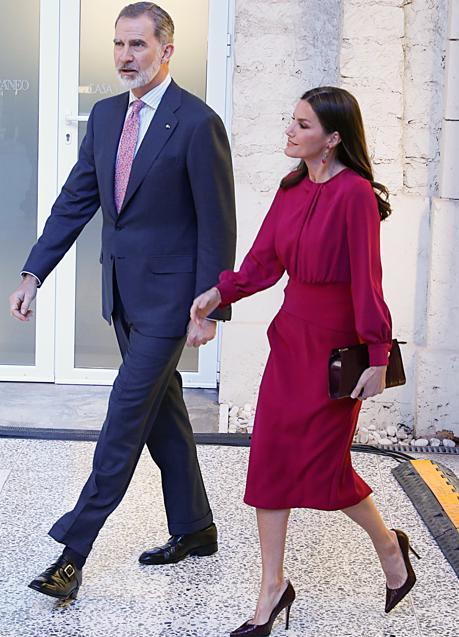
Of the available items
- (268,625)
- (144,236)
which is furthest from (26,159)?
(268,625)

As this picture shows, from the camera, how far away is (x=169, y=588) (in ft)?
12.6

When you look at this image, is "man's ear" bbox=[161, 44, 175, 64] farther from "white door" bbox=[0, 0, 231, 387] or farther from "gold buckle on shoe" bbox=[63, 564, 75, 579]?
"white door" bbox=[0, 0, 231, 387]

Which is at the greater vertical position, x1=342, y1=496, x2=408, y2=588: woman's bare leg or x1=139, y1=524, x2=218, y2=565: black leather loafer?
x1=342, y1=496, x2=408, y2=588: woman's bare leg

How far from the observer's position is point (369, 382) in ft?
11.1

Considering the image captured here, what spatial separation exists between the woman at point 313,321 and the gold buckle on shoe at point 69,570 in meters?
0.57

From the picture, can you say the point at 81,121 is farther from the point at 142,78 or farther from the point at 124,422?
the point at 124,422

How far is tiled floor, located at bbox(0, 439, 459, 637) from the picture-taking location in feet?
11.7

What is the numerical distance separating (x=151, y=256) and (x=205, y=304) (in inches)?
15.1

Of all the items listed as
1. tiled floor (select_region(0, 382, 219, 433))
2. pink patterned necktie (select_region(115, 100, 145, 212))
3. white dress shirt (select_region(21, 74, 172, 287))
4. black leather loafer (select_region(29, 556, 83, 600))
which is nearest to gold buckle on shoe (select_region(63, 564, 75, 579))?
black leather loafer (select_region(29, 556, 83, 600))

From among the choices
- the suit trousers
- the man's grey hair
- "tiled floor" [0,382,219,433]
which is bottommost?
"tiled floor" [0,382,219,433]

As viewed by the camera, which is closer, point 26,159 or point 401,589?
point 401,589

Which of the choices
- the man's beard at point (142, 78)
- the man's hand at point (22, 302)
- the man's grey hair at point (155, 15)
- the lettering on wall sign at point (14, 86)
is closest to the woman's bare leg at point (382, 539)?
the man's hand at point (22, 302)

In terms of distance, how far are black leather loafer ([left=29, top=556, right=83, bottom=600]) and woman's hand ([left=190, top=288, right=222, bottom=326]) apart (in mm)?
864

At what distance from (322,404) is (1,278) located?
3854 mm
